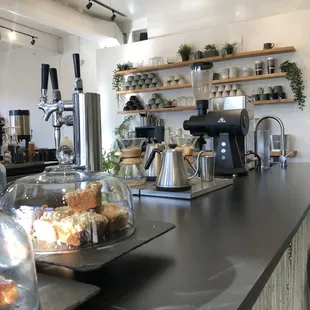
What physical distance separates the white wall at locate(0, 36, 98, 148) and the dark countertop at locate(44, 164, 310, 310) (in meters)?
5.62

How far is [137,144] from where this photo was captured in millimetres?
1479

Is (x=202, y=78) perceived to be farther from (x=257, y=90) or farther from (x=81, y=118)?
(x=257, y=90)

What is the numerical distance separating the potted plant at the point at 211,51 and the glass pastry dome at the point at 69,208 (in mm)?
4118

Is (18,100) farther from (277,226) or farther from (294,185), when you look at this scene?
(277,226)

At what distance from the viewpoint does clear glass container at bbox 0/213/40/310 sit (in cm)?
46

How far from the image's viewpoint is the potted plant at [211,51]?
15.5 ft

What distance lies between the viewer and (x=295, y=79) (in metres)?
4.27

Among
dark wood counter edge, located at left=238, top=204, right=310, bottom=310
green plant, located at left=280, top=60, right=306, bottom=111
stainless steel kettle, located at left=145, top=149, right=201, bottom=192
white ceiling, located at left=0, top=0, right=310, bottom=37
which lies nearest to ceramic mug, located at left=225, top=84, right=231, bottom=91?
green plant, located at left=280, top=60, right=306, bottom=111

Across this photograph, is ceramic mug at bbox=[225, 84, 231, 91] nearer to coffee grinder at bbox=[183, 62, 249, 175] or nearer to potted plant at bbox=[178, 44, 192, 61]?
potted plant at bbox=[178, 44, 192, 61]

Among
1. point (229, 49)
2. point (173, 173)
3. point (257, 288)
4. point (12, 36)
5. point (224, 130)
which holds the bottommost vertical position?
point (257, 288)

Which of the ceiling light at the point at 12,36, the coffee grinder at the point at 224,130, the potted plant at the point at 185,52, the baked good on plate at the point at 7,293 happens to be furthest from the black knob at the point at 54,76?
the ceiling light at the point at 12,36

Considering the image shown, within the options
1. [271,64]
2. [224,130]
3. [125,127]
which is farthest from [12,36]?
[224,130]

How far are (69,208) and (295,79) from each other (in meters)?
4.10

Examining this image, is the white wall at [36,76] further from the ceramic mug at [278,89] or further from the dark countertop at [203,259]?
the dark countertop at [203,259]
